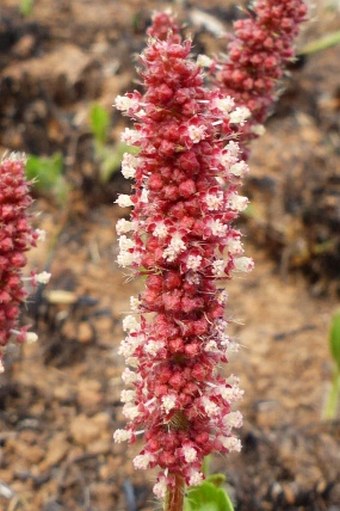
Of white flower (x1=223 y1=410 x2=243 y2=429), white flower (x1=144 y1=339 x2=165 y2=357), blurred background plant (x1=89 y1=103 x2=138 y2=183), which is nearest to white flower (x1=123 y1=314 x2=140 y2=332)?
white flower (x1=144 y1=339 x2=165 y2=357)

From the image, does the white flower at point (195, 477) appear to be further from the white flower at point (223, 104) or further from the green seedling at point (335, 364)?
the green seedling at point (335, 364)

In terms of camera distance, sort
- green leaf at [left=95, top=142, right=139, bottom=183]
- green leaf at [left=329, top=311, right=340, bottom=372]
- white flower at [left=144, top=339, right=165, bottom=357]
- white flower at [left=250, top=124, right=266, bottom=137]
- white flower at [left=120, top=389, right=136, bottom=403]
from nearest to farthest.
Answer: white flower at [left=144, top=339, right=165, bottom=357], white flower at [left=120, top=389, right=136, bottom=403], white flower at [left=250, top=124, right=266, bottom=137], green leaf at [left=329, top=311, right=340, bottom=372], green leaf at [left=95, top=142, right=139, bottom=183]

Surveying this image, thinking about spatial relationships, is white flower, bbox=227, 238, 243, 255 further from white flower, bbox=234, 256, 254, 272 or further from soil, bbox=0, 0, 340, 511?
soil, bbox=0, 0, 340, 511

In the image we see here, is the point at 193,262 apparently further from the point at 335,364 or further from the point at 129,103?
the point at 335,364

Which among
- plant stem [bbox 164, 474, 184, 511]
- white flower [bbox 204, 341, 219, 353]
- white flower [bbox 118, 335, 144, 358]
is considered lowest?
plant stem [bbox 164, 474, 184, 511]

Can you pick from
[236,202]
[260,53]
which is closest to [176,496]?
[236,202]
